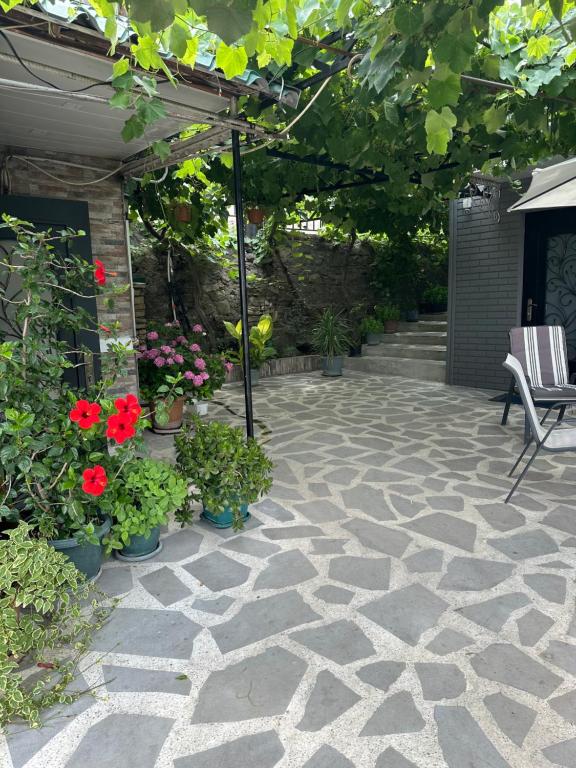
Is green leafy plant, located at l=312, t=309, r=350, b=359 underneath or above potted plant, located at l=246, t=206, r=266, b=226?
underneath

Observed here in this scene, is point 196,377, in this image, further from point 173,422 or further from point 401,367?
point 401,367

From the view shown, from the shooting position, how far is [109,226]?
4.23 m

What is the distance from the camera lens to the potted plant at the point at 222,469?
2799 mm

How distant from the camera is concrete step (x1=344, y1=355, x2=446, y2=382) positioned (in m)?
7.96

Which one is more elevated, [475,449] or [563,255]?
[563,255]

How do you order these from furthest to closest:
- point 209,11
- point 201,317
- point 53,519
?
point 201,317 → point 53,519 → point 209,11

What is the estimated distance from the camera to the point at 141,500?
251cm

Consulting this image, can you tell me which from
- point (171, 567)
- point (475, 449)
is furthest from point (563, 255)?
point (171, 567)

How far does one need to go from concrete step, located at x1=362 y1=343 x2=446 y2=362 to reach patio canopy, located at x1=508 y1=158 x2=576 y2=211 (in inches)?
205

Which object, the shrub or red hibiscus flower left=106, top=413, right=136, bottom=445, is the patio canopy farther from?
the shrub

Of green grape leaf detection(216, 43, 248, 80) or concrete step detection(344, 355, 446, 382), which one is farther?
concrete step detection(344, 355, 446, 382)

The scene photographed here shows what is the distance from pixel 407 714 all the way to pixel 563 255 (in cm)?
631

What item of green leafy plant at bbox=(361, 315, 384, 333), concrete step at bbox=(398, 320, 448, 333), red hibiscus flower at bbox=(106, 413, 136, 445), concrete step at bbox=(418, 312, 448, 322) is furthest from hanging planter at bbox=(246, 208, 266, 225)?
red hibiscus flower at bbox=(106, 413, 136, 445)

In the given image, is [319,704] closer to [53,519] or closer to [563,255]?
[53,519]
